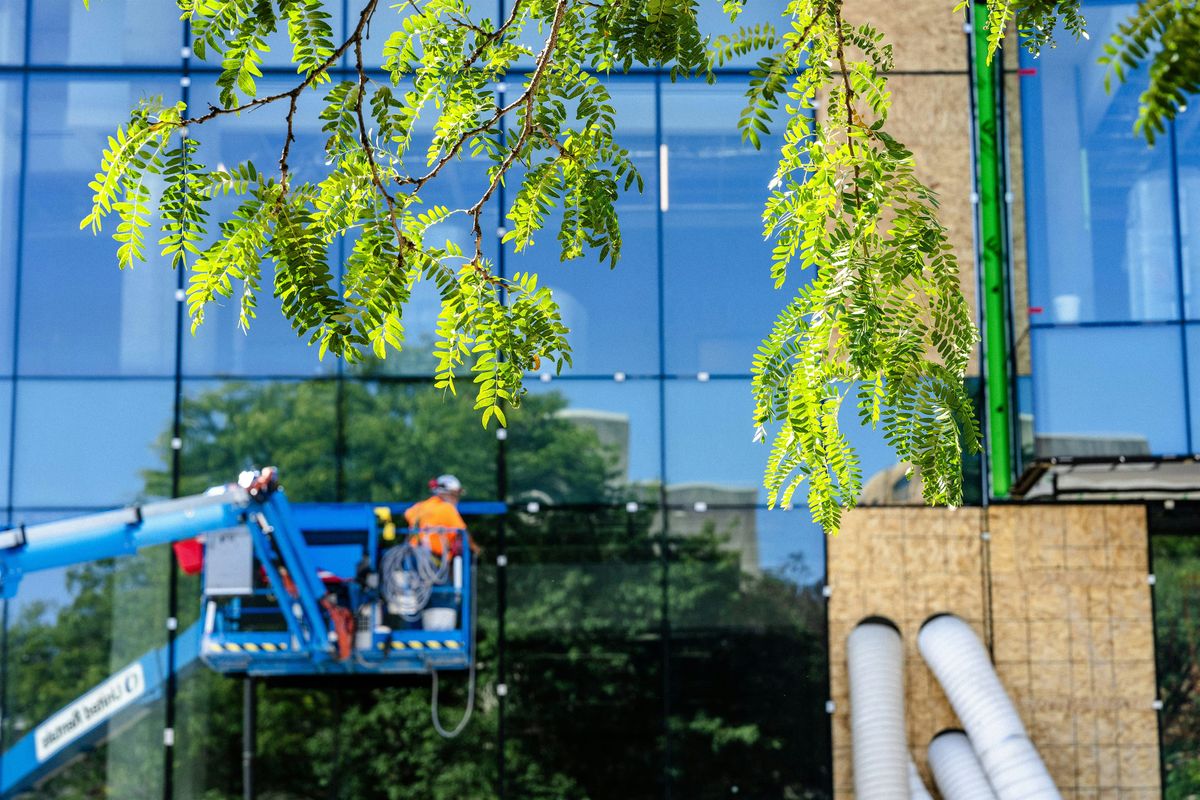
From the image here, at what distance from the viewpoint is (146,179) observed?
59.3ft

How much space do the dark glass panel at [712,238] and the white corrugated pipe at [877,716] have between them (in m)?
2.96

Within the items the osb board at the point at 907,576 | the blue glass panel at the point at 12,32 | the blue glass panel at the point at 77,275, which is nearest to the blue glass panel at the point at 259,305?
the blue glass panel at the point at 77,275

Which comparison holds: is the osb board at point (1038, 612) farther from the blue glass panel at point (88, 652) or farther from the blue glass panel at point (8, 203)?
the blue glass panel at point (8, 203)

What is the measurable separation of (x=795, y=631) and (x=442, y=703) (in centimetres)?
337

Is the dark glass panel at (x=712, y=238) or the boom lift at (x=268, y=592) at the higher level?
the dark glass panel at (x=712, y=238)

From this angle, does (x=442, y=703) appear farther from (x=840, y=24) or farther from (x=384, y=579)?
(x=840, y=24)

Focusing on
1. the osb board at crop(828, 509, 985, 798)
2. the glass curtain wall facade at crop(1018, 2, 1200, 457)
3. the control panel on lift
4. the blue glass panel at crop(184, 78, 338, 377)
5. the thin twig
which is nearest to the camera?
the thin twig

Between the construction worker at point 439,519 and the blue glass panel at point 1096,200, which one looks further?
the blue glass panel at point 1096,200

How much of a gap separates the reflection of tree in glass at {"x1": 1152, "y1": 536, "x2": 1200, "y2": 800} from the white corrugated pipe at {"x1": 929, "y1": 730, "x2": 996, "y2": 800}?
6.82 feet

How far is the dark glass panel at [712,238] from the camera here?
1692cm

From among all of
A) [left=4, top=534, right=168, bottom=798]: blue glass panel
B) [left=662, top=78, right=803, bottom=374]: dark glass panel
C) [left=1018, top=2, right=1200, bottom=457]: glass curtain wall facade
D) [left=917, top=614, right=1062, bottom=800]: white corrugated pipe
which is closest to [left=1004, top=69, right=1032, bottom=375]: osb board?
[left=1018, top=2, right=1200, bottom=457]: glass curtain wall facade

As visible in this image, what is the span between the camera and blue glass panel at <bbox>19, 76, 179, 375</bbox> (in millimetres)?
16859

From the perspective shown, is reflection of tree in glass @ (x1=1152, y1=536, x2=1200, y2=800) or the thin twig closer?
the thin twig

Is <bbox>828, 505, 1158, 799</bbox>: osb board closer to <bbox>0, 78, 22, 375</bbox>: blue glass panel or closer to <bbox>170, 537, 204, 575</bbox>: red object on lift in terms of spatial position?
<bbox>170, 537, 204, 575</bbox>: red object on lift
